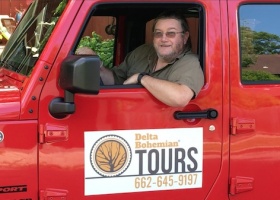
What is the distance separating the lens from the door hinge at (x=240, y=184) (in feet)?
9.08

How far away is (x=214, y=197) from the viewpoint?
2754mm

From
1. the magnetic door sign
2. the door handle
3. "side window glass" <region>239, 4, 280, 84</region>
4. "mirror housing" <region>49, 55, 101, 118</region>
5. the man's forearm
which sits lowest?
the magnetic door sign

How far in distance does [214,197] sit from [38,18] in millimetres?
1451

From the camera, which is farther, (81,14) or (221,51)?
(221,51)

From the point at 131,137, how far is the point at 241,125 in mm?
611

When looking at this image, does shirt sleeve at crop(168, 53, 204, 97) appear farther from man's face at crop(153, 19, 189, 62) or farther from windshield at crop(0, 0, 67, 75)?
windshield at crop(0, 0, 67, 75)

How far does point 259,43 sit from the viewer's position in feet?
9.42

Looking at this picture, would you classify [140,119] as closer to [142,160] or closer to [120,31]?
[142,160]

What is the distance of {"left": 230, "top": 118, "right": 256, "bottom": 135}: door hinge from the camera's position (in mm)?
2727

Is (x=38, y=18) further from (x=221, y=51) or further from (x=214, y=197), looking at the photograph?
(x=214, y=197)

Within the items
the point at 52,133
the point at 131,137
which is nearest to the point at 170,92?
the point at 131,137

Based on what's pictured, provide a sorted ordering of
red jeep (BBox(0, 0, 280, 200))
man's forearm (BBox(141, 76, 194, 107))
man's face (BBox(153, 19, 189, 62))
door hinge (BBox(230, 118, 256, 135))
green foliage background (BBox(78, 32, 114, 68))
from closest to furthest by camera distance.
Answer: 1. red jeep (BBox(0, 0, 280, 200))
2. man's forearm (BBox(141, 76, 194, 107))
3. door hinge (BBox(230, 118, 256, 135))
4. man's face (BBox(153, 19, 189, 62))
5. green foliage background (BBox(78, 32, 114, 68))

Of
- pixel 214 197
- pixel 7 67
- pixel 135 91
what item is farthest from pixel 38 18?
pixel 214 197

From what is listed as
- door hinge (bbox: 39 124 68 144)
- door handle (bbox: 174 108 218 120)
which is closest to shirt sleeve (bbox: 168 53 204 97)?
door handle (bbox: 174 108 218 120)
